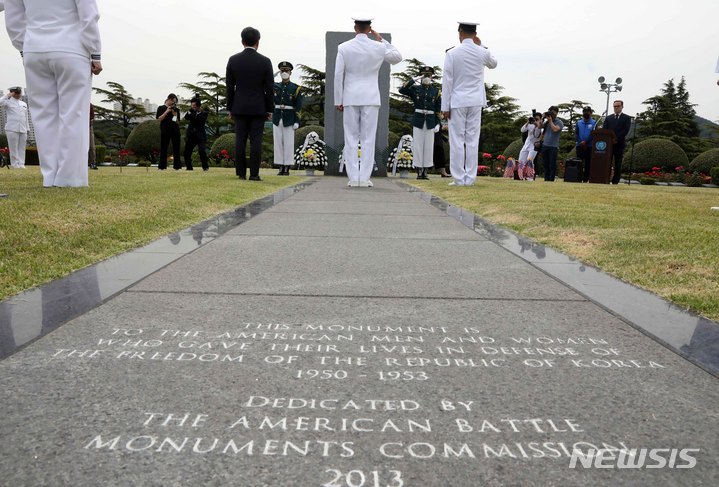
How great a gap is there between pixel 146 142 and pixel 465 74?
25.4 m

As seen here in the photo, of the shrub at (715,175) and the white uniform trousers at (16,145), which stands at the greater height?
the white uniform trousers at (16,145)

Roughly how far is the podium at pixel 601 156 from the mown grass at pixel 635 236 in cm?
956

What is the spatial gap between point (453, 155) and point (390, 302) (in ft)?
35.7

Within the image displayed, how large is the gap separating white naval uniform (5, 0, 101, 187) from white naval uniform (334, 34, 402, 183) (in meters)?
4.65

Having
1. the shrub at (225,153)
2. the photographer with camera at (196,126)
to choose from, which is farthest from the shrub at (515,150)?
the photographer with camera at (196,126)

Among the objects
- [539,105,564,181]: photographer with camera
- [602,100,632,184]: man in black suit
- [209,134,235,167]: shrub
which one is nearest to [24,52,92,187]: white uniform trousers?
[539,105,564,181]: photographer with camera

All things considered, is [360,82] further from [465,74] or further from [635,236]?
[635,236]

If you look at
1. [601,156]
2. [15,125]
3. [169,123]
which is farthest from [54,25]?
[601,156]

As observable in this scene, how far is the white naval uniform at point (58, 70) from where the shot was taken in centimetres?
838

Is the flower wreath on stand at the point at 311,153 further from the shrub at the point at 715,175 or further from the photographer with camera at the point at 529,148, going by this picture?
the shrub at the point at 715,175

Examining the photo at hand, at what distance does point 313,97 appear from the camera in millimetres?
42562

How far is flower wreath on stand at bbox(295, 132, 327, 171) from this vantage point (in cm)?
1953

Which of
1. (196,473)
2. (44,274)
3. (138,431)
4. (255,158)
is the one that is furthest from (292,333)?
(255,158)

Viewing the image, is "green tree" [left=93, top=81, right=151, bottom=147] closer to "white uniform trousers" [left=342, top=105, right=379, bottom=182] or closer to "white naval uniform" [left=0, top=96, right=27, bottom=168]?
"white naval uniform" [left=0, top=96, right=27, bottom=168]
